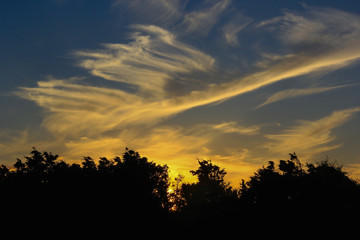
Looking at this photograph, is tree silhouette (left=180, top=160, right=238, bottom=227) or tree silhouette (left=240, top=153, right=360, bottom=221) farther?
tree silhouette (left=180, top=160, right=238, bottom=227)

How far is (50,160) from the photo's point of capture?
67.0 meters

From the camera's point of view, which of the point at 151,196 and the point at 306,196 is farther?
the point at 151,196

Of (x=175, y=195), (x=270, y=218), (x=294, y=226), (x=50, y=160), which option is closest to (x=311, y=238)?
(x=294, y=226)

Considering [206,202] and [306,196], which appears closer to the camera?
[306,196]

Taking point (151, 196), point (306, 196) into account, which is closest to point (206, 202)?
point (151, 196)

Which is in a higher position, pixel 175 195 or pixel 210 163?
pixel 210 163

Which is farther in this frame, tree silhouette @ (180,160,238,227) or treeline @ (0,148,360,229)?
tree silhouette @ (180,160,238,227)

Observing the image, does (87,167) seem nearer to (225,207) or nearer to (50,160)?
(50,160)

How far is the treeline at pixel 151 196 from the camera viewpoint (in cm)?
4056

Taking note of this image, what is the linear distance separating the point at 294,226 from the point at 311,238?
2.37m

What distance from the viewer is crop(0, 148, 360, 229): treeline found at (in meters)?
40.6

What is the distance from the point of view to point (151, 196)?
202ft

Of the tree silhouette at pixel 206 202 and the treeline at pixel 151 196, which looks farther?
the tree silhouette at pixel 206 202

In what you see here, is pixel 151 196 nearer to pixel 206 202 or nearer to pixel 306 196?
pixel 206 202
